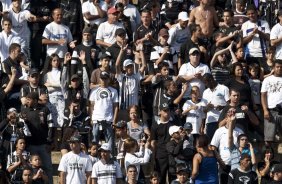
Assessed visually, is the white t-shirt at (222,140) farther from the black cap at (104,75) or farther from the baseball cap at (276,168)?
the black cap at (104,75)

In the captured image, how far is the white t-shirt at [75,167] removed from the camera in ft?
89.9

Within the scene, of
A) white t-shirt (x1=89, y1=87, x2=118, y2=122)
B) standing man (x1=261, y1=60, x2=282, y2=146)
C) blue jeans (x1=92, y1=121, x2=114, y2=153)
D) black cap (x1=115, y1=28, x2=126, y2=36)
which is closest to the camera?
blue jeans (x1=92, y1=121, x2=114, y2=153)

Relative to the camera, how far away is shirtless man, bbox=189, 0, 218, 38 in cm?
3209

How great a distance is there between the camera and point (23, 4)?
32406 mm

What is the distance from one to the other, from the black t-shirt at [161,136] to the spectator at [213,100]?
0.89 m

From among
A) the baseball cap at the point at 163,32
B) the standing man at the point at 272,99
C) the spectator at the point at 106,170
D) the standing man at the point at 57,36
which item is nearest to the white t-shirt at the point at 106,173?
the spectator at the point at 106,170

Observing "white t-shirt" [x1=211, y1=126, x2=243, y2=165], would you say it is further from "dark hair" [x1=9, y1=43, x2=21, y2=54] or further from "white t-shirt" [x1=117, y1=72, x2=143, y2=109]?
"dark hair" [x1=9, y1=43, x2=21, y2=54]

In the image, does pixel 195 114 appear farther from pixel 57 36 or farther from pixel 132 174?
pixel 57 36

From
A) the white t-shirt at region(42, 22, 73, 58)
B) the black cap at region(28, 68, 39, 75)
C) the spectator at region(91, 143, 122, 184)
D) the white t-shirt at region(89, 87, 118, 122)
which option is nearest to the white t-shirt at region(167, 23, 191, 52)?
the white t-shirt at region(42, 22, 73, 58)

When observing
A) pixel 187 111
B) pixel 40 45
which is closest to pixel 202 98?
pixel 187 111

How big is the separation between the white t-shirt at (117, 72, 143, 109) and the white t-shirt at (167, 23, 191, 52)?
2.38 metres

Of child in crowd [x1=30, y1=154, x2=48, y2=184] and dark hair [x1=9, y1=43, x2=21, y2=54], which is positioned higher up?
dark hair [x1=9, y1=43, x2=21, y2=54]

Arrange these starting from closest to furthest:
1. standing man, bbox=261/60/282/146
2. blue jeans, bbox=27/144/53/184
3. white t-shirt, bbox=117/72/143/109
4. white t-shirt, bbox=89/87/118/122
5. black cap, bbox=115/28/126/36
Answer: blue jeans, bbox=27/144/53/184, white t-shirt, bbox=89/87/118/122, standing man, bbox=261/60/282/146, white t-shirt, bbox=117/72/143/109, black cap, bbox=115/28/126/36

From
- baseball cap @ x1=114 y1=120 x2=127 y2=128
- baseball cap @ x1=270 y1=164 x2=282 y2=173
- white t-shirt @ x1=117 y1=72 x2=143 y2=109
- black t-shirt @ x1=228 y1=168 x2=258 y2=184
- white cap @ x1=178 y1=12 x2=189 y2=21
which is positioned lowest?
black t-shirt @ x1=228 y1=168 x2=258 y2=184
